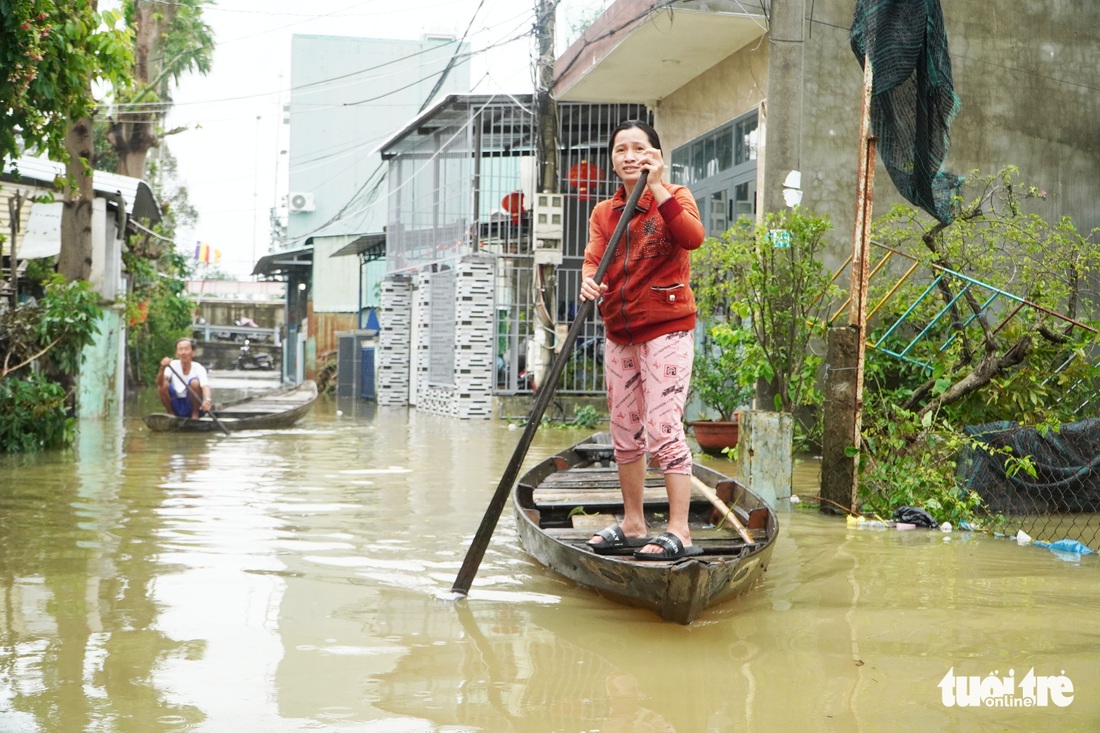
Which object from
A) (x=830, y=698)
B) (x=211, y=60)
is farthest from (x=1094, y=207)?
(x=211, y=60)

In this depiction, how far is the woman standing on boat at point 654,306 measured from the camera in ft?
15.7

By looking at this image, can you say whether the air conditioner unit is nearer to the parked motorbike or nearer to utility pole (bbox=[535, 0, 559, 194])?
the parked motorbike

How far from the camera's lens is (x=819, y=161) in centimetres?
1109

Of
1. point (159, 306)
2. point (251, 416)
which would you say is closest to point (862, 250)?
point (251, 416)

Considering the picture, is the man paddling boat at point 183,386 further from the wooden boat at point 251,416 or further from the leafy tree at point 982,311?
the leafy tree at point 982,311

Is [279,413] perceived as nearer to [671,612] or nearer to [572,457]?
[572,457]

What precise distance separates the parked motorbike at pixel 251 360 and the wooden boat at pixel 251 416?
84.7 ft

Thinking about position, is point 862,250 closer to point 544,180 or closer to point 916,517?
point 916,517

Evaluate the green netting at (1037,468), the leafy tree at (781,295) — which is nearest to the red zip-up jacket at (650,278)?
the green netting at (1037,468)

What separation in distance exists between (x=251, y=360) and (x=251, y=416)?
30.2 meters

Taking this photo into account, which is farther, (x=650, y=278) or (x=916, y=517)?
(x=916, y=517)

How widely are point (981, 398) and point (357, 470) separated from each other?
5.74 metres

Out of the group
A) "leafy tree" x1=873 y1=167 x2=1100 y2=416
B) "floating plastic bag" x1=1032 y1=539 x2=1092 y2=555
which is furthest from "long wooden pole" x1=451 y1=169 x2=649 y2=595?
"leafy tree" x1=873 y1=167 x2=1100 y2=416

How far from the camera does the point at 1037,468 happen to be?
24.0ft
